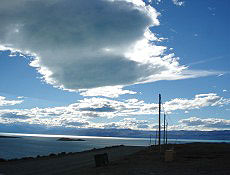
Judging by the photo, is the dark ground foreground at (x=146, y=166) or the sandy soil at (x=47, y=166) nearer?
the dark ground foreground at (x=146, y=166)

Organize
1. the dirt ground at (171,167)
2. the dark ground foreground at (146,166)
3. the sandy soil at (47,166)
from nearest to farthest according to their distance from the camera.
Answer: the dirt ground at (171,167)
the dark ground foreground at (146,166)
the sandy soil at (47,166)

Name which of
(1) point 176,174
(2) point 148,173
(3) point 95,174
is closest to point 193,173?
(1) point 176,174

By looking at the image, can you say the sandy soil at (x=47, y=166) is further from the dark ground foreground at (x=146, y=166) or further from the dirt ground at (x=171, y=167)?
the dirt ground at (x=171, y=167)

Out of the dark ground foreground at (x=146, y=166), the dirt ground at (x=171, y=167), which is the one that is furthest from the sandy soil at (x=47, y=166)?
the dirt ground at (x=171, y=167)

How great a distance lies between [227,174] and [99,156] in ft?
45.7

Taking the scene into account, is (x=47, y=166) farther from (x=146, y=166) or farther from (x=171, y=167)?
(x=171, y=167)

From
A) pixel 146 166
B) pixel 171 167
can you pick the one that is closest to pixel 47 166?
pixel 146 166

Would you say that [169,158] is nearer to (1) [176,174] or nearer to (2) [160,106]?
(1) [176,174]

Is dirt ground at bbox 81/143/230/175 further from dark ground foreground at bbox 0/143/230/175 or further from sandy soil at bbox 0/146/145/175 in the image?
sandy soil at bbox 0/146/145/175

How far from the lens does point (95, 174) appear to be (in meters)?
22.0

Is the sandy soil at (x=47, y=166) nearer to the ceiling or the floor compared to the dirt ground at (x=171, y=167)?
nearer to the floor

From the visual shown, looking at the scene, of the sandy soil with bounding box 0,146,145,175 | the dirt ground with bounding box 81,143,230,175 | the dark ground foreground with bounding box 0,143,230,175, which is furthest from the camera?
the sandy soil with bounding box 0,146,145,175

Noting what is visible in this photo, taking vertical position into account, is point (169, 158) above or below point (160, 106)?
below

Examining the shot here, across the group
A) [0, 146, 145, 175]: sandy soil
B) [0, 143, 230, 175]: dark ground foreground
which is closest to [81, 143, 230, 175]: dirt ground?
[0, 143, 230, 175]: dark ground foreground
